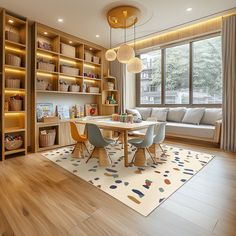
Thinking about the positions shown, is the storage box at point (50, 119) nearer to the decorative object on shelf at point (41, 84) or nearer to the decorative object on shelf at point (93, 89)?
the decorative object on shelf at point (41, 84)

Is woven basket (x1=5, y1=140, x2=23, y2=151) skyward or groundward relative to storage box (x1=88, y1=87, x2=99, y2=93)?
groundward

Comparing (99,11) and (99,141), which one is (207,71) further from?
(99,141)

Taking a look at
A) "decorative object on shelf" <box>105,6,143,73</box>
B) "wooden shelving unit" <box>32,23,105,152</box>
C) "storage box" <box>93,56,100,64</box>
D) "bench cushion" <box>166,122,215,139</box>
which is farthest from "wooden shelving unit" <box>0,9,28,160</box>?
"bench cushion" <box>166,122,215,139</box>

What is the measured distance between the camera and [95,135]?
8.98ft

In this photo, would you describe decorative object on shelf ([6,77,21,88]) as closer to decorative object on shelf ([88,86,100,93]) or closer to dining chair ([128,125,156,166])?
decorative object on shelf ([88,86,100,93])

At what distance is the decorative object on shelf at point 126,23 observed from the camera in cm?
295

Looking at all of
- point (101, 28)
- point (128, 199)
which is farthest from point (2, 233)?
point (101, 28)

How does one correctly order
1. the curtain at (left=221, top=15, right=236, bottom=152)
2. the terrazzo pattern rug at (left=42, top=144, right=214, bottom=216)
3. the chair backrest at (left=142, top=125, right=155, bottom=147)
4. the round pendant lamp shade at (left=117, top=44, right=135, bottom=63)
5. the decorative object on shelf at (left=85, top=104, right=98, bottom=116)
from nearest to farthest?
the terrazzo pattern rug at (left=42, top=144, right=214, bottom=216), the chair backrest at (left=142, top=125, right=155, bottom=147), the round pendant lamp shade at (left=117, top=44, right=135, bottom=63), the curtain at (left=221, top=15, right=236, bottom=152), the decorative object on shelf at (left=85, top=104, right=98, bottom=116)

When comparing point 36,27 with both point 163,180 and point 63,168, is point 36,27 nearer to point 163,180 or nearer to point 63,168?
point 63,168

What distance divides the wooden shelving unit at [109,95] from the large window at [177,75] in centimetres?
159

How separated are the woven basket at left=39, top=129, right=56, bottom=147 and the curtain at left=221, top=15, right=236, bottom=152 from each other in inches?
147

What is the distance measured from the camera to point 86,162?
2941 mm

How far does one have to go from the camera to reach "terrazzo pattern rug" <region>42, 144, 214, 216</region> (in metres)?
1.83

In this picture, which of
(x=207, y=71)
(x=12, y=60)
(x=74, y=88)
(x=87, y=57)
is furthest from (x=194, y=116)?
(x=12, y=60)
